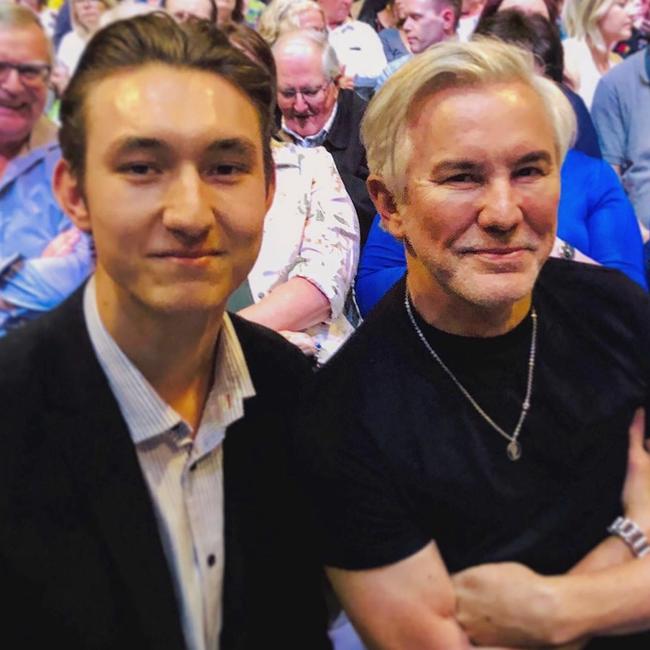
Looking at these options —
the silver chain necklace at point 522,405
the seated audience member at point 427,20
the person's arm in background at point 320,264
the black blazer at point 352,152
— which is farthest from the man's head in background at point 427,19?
the silver chain necklace at point 522,405

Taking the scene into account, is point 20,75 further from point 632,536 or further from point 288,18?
point 288,18

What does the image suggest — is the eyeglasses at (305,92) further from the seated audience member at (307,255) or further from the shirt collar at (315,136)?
the seated audience member at (307,255)

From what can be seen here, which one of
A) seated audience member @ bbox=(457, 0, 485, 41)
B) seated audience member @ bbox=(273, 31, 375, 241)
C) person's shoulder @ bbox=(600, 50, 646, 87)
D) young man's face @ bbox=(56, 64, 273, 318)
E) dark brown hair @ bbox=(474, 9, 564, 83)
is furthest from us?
seated audience member @ bbox=(457, 0, 485, 41)

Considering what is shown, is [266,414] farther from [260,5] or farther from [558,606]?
[260,5]

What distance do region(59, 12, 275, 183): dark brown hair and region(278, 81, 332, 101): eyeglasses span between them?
902mm

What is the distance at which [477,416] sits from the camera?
110 cm

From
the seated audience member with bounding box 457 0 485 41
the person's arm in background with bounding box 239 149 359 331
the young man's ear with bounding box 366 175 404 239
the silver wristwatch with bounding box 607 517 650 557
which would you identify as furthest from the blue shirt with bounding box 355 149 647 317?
the seated audience member with bounding box 457 0 485 41

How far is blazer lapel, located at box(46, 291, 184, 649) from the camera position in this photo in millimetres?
901

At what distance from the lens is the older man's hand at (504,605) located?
3.33 feet

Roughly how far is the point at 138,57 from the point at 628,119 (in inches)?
78.7

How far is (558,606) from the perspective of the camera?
1016 mm

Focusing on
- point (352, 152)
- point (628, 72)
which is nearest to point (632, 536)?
point (352, 152)

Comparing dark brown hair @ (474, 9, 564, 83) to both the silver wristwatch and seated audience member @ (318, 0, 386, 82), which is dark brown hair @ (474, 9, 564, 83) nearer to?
seated audience member @ (318, 0, 386, 82)

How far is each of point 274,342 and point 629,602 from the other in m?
0.52
